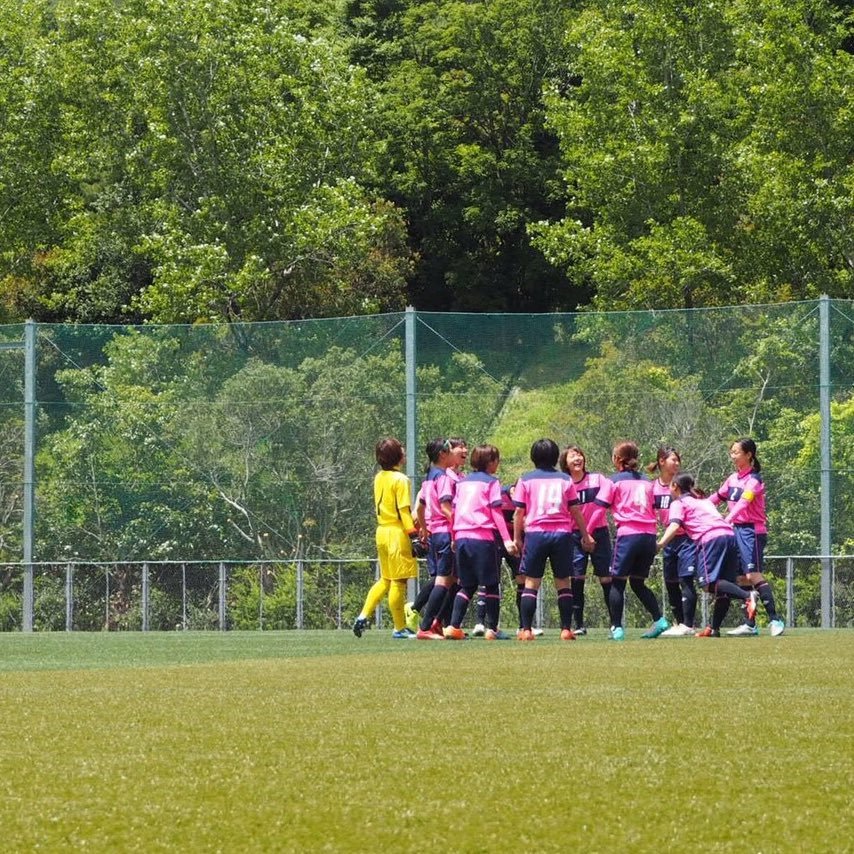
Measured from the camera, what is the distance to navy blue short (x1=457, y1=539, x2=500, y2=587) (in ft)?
50.3

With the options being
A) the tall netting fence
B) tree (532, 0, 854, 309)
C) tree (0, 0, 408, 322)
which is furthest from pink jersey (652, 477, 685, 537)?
tree (0, 0, 408, 322)

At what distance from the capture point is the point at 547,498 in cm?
1470

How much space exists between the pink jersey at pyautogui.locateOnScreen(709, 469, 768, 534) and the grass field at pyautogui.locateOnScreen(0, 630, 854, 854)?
16.9ft

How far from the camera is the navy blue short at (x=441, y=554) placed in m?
16.1

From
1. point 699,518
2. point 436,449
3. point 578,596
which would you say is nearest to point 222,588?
point 578,596

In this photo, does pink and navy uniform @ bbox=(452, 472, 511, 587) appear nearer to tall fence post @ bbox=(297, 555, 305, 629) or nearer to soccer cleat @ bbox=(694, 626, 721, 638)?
soccer cleat @ bbox=(694, 626, 721, 638)

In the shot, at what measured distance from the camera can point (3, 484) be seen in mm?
21125

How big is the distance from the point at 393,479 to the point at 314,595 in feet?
17.1

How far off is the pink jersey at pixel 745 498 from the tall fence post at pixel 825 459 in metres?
3.24

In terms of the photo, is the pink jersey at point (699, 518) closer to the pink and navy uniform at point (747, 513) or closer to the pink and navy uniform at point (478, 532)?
the pink and navy uniform at point (747, 513)

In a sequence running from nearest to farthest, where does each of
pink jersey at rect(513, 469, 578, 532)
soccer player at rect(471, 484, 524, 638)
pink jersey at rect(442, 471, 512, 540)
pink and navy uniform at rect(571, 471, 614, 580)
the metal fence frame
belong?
pink jersey at rect(513, 469, 578, 532) < pink jersey at rect(442, 471, 512, 540) < soccer player at rect(471, 484, 524, 638) < pink and navy uniform at rect(571, 471, 614, 580) < the metal fence frame

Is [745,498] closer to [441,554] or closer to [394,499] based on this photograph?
[441,554]

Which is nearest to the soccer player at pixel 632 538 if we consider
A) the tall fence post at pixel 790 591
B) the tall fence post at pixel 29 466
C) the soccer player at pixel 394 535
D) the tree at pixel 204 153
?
the soccer player at pixel 394 535

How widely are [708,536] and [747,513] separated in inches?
15.4
